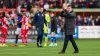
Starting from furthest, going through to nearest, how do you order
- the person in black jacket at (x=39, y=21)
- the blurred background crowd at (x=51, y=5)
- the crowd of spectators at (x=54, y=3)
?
the crowd of spectators at (x=54, y=3) < the blurred background crowd at (x=51, y=5) < the person in black jacket at (x=39, y=21)

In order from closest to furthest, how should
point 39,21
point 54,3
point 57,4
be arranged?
point 39,21 < point 54,3 < point 57,4

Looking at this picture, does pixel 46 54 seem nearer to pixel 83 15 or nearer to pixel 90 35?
pixel 90 35

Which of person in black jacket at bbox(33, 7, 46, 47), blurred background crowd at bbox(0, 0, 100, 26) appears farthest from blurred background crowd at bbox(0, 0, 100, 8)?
person in black jacket at bbox(33, 7, 46, 47)

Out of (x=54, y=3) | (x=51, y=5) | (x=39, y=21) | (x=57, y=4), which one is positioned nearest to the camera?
(x=39, y=21)

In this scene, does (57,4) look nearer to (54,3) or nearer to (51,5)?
(54,3)

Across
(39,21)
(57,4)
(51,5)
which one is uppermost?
(39,21)

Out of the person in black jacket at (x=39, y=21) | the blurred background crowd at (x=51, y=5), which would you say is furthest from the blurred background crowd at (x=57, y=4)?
the person in black jacket at (x=39, y=21)

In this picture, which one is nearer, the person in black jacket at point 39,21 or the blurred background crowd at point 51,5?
the person in black jacket at point 39,21

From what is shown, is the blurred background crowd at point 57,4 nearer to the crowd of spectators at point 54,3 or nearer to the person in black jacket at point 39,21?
the crowd of spectators at point 54,3

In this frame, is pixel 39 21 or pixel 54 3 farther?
pixel 54 3

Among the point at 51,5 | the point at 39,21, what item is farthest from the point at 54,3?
the point at 39,21

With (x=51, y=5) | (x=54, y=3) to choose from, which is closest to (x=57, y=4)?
(x=54, y=3)

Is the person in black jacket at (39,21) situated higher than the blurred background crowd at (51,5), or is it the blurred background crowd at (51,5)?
the person in black jacket at (39,21)

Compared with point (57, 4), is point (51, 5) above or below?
above
